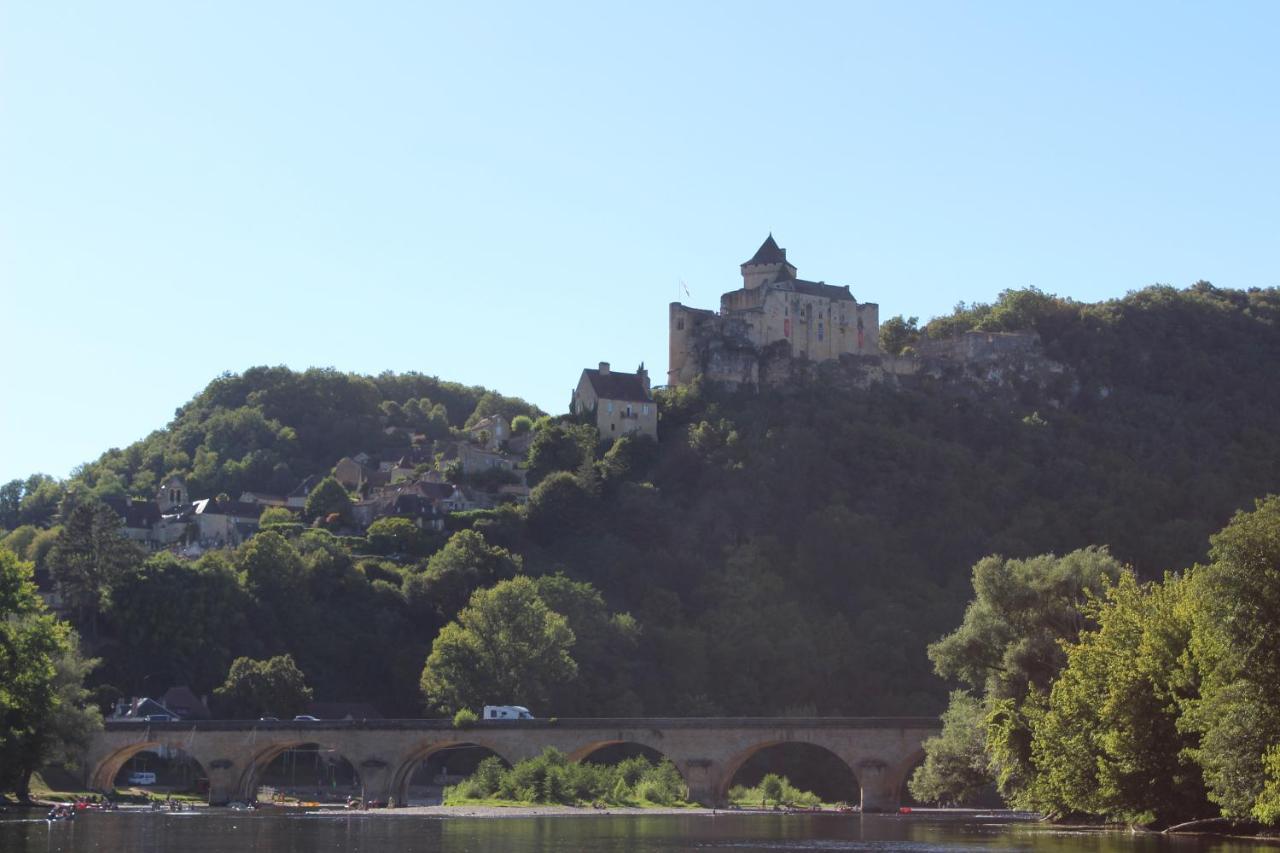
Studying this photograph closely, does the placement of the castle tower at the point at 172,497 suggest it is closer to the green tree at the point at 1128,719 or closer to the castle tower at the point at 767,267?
the castle tower at the point at 767,267

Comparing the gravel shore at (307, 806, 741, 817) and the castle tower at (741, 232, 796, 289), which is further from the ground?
the castle tower at (741, 232, 796, 289)

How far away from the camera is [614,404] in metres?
123

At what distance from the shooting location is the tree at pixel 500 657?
86062 millimetres

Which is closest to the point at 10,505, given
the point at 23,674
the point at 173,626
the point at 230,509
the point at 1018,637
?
the point at 230,509

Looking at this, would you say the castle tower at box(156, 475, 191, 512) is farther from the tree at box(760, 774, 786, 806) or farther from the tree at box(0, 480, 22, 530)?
the tree at box(760, 774, 786, 806)

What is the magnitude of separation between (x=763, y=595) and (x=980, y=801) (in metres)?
26.2

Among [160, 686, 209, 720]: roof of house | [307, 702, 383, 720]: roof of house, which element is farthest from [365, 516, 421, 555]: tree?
[160, 686, 209, 720]: roof of house

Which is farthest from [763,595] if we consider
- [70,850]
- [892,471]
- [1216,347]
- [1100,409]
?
[70,850]

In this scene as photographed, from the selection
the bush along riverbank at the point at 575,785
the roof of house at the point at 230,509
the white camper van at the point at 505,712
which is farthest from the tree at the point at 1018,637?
the roof of house at the point at 230,509

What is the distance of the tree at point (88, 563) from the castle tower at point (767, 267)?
157ft

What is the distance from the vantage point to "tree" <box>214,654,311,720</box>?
294ft

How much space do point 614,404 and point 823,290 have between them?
17.2 metres

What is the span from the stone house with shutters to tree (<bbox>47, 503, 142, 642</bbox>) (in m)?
32.3

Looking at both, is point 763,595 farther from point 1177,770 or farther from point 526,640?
point 1177,770
